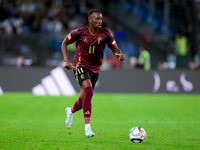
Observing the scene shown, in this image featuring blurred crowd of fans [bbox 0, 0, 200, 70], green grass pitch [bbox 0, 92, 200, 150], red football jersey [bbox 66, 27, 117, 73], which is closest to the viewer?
green grass pitch [bbox 0, 92, 200, 150]

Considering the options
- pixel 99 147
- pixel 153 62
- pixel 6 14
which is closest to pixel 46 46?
pixel 6 14

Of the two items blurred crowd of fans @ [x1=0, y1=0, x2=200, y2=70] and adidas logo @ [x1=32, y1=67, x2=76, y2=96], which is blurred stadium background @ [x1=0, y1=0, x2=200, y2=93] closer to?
blurred crowd of fans @ [x1=0, y1=0, x2=200, y2=70]

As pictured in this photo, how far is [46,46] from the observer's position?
1734 cm

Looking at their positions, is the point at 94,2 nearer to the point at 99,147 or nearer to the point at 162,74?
the point at 162,74

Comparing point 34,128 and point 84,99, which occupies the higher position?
point 84,99

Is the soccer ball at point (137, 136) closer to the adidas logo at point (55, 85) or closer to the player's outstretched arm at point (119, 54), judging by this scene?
the player's outstretched arm at point (119, 54)

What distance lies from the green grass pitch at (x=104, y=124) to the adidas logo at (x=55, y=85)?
1924mm

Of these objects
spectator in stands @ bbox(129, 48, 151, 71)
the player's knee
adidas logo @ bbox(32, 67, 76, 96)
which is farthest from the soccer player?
spectator in stands @ bbox(129, 48, 151, 71)

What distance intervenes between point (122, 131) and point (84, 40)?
6.82 ft

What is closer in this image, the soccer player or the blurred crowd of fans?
the soccer player

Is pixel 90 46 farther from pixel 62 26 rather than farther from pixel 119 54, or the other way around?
pixel 62 26

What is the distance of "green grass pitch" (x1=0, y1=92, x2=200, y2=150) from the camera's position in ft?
19.9

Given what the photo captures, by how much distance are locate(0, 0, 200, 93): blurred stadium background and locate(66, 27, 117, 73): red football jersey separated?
873 cm

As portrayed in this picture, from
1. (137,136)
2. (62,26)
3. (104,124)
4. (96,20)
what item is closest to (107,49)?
(62,26)
